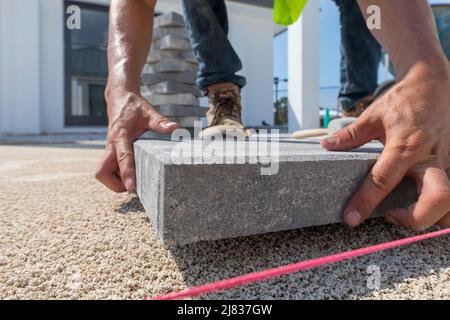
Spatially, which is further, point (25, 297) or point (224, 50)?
point (224, 50)

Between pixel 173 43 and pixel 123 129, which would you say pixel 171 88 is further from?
pixel 123 129

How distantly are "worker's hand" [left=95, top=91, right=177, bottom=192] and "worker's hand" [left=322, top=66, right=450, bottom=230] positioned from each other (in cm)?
47

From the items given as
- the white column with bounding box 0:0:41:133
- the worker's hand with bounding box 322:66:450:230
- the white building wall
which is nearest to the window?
the white building wall

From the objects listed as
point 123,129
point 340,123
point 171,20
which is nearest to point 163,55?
point 171,20

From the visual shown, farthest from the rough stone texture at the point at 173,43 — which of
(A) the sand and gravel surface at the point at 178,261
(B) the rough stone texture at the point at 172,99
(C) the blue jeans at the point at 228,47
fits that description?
(A) the sand and gravel surface at the point at 178,261

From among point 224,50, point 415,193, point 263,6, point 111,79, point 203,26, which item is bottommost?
point 415,193

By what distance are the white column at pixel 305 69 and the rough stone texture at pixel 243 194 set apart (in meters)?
3.92

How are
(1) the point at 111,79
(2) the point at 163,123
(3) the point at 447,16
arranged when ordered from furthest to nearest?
(3) the point at 447,16 < (1) the point at 111,79 < (2) the point at 163,123

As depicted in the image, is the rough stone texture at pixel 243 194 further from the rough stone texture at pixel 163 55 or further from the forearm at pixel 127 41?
the rough stone texture at pixel 163 55

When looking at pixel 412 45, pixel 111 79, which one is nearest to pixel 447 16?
pixel 412 45

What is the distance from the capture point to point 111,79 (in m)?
0.96
